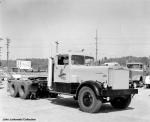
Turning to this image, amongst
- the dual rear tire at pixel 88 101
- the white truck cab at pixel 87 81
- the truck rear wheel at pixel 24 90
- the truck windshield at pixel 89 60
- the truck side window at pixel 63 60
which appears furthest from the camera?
the truck rear wheel at pixel 24 90

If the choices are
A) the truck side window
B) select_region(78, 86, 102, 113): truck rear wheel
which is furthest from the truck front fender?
the truck side window

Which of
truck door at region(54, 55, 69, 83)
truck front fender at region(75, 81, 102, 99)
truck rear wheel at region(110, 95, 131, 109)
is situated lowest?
truck rear wheel at region(110, 95, 131, 109)

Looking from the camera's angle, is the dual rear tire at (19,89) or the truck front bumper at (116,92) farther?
the dual rear tire at (19,89)

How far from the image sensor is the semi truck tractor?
10125mm

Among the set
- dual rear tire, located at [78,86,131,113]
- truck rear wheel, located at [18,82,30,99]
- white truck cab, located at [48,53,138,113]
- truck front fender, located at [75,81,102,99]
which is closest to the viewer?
truck front fender, located at [75,81,102,99]

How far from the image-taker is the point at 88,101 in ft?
34.1

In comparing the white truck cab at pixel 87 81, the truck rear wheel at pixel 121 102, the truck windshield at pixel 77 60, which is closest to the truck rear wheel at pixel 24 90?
the white truck cab at pixel 87 81

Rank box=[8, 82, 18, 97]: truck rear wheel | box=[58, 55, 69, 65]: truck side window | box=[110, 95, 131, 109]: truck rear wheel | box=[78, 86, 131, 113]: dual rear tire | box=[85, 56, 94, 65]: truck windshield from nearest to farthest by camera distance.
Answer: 1. box=[78, 86, 131, 113]: dual rear tire
2. box=[110, 95, 131, 109]: truck rear wheel
3. box=[58, 55, 69, 65]: truck side window
4. box=[85, 56, 94, 65]: truck windshield
5. box=[8, 82, 18, 97]: truck rear wheel

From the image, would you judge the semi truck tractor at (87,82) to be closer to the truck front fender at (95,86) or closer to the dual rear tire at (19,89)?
the truck front fender at (95,86)

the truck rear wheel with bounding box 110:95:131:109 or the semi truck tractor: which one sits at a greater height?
the semi truck tractor

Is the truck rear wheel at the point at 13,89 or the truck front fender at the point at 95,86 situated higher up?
the truck front fender at the point at 95,86

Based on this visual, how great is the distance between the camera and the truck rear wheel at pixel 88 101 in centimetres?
1002

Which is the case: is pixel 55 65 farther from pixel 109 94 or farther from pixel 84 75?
pixel 109 94

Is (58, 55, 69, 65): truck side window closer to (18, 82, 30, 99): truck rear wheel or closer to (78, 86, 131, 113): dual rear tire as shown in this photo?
(78, 86, 131, 113): dual rear tire
